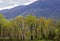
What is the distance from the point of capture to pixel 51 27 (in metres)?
70.2

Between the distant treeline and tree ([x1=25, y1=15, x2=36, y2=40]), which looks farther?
tree ([x1=25, y1=15, x2=36, y2=40])

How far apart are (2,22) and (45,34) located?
1564 centimetres

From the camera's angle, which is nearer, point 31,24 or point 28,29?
point 31,24

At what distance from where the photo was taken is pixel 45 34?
67688mm

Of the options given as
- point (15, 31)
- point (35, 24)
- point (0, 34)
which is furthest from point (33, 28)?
point (0, 34)

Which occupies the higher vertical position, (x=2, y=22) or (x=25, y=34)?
(x=2, y=22)

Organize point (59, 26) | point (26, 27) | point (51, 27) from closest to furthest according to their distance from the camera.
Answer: point (59, 26), point (51, 27), point (26, 27)

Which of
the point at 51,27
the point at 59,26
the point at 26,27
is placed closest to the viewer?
the point at 59,26

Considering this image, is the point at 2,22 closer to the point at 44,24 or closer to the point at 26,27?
the point at 26,27

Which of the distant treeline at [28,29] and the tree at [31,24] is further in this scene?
the tree at [31,24]

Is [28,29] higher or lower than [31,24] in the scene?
lower

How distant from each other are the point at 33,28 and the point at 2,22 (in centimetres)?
1094

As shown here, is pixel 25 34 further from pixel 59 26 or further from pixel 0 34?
pixel 59 26

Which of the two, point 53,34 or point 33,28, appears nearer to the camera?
point 53,34
